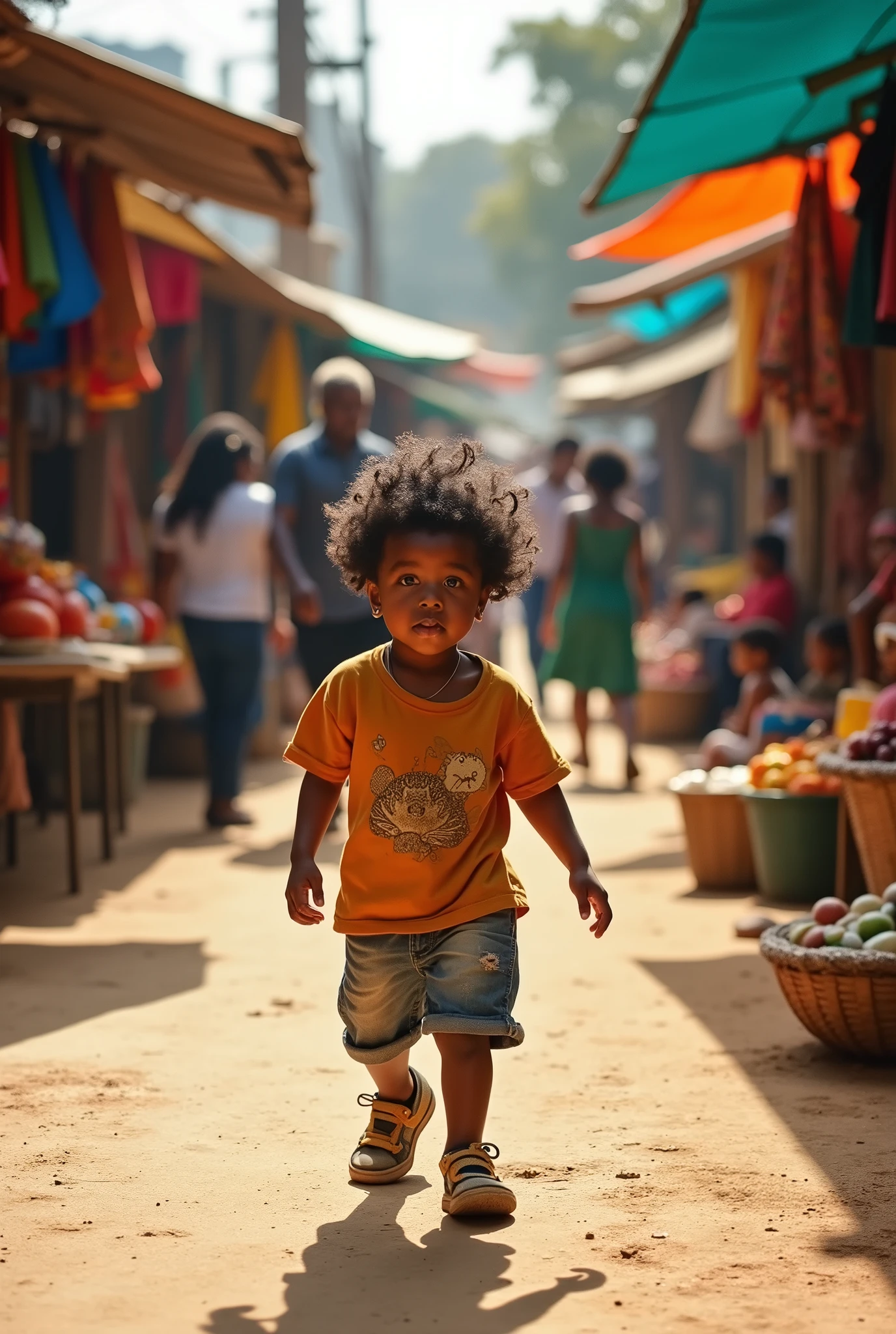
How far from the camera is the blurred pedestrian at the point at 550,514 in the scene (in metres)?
12.9

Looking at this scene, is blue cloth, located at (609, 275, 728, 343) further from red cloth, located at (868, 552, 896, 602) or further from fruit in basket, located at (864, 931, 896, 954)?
fruit in basket, located at (864, 931, 896, 954)

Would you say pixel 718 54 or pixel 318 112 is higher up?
pixel 318 112

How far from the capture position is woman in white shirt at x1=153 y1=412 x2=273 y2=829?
881 cm

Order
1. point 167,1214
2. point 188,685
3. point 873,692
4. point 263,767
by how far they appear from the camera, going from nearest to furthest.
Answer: point 167,1214 → point 873,692 → point 188,685 → point 263,767

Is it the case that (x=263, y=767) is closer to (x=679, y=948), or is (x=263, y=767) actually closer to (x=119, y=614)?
(x=119, y=614)

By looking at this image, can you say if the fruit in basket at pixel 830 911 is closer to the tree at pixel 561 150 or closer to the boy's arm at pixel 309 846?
the boy's arm at pixel 309 846

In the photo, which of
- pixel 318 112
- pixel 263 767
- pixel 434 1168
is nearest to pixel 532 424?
pixel 318 112

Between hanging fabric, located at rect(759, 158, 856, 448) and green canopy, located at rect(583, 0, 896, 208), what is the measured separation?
19.9 inches

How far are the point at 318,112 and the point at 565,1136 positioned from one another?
9120 cm

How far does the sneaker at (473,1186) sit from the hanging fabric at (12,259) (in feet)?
15.4

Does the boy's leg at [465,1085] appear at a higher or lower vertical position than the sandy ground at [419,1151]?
higher

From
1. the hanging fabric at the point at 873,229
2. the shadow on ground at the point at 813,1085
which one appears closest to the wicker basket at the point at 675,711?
the hanging fabric at the point at 873,229

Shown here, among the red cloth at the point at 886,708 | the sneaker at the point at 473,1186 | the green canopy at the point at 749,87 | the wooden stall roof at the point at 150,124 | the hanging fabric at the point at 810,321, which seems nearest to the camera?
the sneaker at the point at 473,1186

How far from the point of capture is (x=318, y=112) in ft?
296
